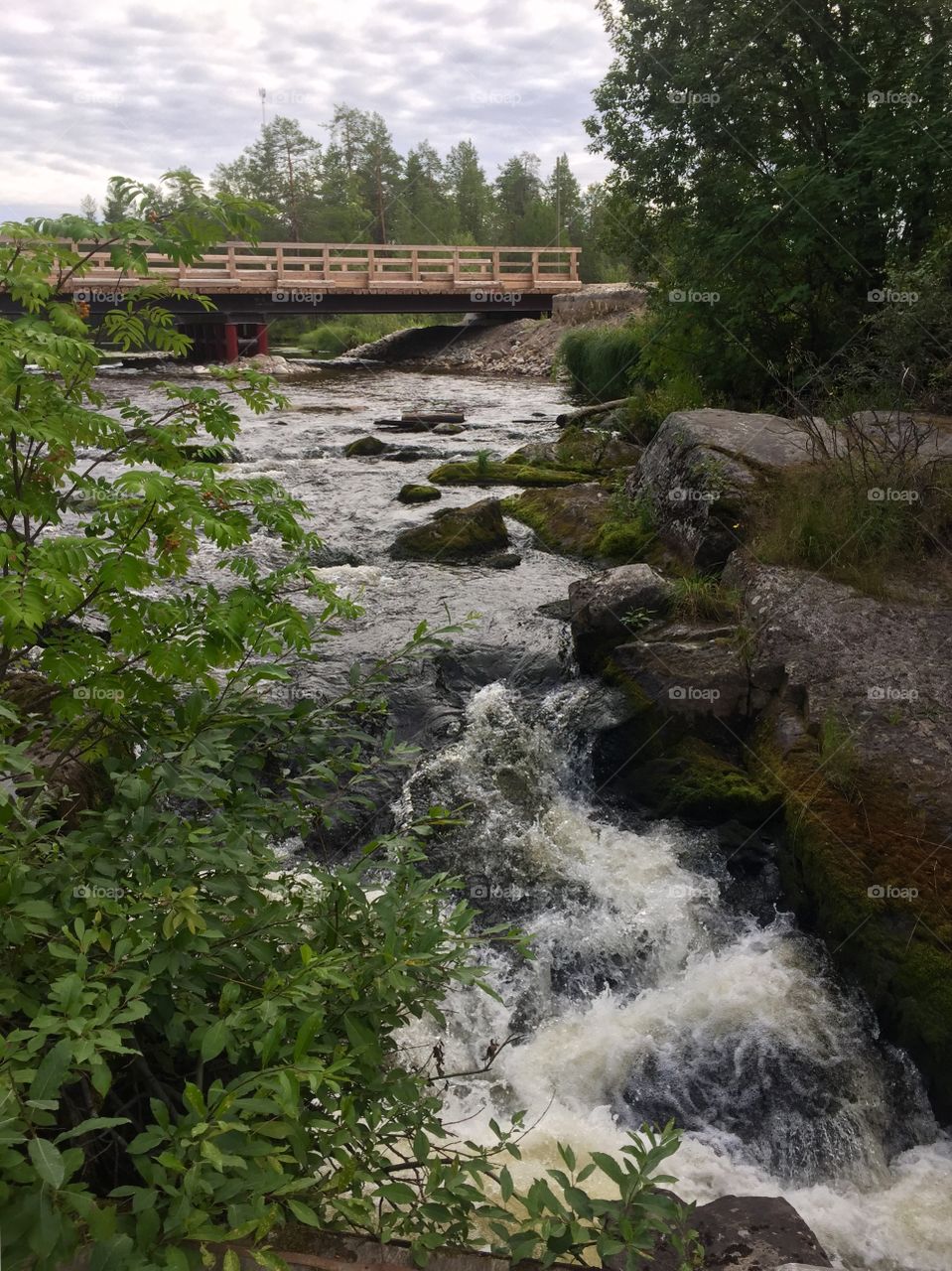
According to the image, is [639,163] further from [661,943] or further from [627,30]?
[661,943]

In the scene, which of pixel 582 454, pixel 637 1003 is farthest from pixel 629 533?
pixel 637 1003

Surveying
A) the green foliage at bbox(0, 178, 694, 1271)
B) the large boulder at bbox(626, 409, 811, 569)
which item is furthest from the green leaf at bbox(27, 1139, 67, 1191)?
the large boulder at bbox(626, 409, 811, 569)

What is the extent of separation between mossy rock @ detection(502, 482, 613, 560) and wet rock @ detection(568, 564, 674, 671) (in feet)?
8.57

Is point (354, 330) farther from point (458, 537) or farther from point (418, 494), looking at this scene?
point (458, 537)

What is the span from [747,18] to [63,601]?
14.4 m

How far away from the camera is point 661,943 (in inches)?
216

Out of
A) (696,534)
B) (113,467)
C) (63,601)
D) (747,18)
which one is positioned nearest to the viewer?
(63,601)

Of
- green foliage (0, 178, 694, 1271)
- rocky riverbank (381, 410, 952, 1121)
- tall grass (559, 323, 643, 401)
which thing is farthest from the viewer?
tall grass (559, 323, 643, 401)

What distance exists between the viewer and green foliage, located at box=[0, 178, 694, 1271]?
1793 millimetres

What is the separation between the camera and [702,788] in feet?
20.8

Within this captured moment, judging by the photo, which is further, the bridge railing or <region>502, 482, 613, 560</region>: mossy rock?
the bridge railing

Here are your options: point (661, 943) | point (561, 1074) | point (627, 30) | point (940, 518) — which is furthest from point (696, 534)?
point (627, 30)

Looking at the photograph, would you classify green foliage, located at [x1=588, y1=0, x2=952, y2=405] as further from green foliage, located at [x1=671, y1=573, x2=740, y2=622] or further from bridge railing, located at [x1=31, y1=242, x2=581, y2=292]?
bridge railing, located at [x1=31, y1=242, x2=581, y2=292]

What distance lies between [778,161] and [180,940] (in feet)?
43.9
